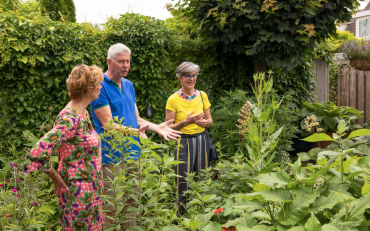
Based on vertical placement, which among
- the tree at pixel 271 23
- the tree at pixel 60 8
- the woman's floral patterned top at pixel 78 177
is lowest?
the woman's floral patterned top at pixel 78 177

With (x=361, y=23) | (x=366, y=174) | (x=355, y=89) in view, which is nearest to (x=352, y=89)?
(x=355, y=89)

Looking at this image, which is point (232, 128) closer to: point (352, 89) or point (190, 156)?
point (190, 156)

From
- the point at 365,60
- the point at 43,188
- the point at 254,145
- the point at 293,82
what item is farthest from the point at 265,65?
the point at 254,145

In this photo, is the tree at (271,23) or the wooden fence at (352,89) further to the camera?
the wooden fence at (352,89)

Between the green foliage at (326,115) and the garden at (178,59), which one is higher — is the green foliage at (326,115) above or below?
below

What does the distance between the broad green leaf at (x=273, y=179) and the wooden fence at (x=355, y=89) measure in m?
8.73

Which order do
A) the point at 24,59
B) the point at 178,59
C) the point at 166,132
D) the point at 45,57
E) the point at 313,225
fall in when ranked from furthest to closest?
the point at 178,59
the point at 45,57
the point at 24,59
the point at 166,132
the point at 313,225

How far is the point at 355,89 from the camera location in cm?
891

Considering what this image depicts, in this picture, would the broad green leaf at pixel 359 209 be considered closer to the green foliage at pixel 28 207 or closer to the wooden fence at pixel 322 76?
the green foliage at pixel 28 207

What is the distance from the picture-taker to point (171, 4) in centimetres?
525

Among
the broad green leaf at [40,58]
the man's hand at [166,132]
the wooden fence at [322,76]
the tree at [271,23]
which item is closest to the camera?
the man's hand at [166,132]

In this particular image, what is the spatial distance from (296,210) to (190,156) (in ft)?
7.87

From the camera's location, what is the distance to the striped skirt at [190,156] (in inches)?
127

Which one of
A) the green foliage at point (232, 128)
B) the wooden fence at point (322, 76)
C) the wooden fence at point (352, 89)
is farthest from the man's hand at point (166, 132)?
the wooden fence at point (352, 89)
